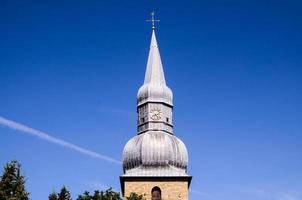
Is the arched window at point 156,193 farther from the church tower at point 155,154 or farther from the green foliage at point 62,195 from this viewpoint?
the green foliage at point 62,195

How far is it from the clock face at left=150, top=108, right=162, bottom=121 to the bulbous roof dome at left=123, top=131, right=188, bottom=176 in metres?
1.81

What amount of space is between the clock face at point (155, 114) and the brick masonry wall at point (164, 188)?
18.6 ft

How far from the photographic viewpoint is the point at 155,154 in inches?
2140

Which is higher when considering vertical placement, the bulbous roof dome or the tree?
the bulbous roof dome

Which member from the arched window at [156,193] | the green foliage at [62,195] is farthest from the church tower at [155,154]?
the green foliage at [62,195]

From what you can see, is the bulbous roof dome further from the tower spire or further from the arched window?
the tower spire

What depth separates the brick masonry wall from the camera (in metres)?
53.3

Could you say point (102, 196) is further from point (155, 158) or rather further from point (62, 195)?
point (155, 158)

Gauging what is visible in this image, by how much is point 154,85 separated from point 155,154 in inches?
267

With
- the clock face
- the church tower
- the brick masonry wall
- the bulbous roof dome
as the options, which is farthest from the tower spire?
the brick masonry wall

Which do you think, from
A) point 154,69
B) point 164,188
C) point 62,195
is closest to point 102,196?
point 62,195

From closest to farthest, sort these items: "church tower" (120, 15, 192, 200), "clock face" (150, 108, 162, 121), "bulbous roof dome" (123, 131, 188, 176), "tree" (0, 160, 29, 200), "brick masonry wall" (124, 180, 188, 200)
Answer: "tree" (0, 160, 29, 200) < "brick masonry wall" (124, 180, 188, 200) < "church tower" (120, 15, 192, 200) < "bulbous roof dome" (123, 131, 188, 176) < "clock face" (150, 108, 162, 121)

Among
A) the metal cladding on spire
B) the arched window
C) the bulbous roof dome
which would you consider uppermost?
the metal cladding on spire

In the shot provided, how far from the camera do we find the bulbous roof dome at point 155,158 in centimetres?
5422
